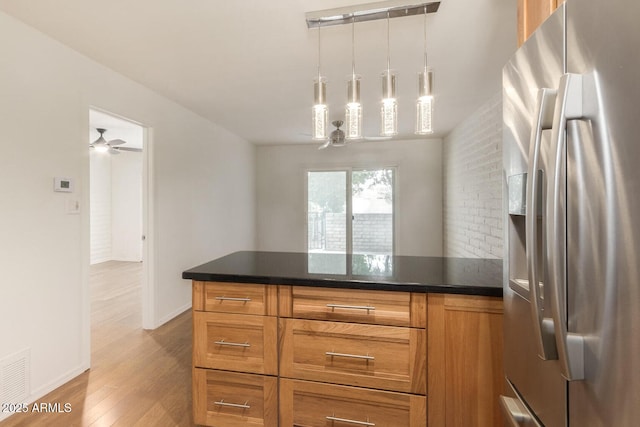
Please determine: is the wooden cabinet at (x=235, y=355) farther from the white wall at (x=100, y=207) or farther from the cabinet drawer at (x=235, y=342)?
the white wall at (x=100, y=207)

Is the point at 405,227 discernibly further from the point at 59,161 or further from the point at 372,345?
the point at 59,161

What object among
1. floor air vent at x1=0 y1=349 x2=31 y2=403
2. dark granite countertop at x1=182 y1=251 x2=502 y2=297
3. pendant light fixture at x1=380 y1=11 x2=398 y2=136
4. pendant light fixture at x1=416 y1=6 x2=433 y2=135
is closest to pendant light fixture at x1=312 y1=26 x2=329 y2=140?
pendant light fixture at x1=380 y1=11 x2=398 y2=136

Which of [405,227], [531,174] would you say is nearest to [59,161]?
[531,174]

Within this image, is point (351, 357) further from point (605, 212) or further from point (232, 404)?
point (605, 212)

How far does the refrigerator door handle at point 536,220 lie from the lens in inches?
30.5

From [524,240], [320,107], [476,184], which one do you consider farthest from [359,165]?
[524,240]

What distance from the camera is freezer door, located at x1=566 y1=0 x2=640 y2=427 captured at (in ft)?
1.93

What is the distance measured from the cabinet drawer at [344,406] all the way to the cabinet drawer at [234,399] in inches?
2.7

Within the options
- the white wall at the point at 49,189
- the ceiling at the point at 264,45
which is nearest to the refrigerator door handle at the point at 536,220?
the ceiling at the point at 264,45

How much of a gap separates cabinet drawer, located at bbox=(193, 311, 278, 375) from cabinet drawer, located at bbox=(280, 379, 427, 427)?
0.15 metres

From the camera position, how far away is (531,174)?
32.1 inches

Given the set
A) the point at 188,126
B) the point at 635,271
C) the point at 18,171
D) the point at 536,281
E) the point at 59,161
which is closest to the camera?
the point at 635,271

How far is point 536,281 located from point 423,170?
4.97 meters

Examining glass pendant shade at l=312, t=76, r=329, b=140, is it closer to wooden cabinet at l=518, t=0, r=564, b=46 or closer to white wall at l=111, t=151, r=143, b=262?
wooden cabinet at l=518, t=0, r=564, b=46
